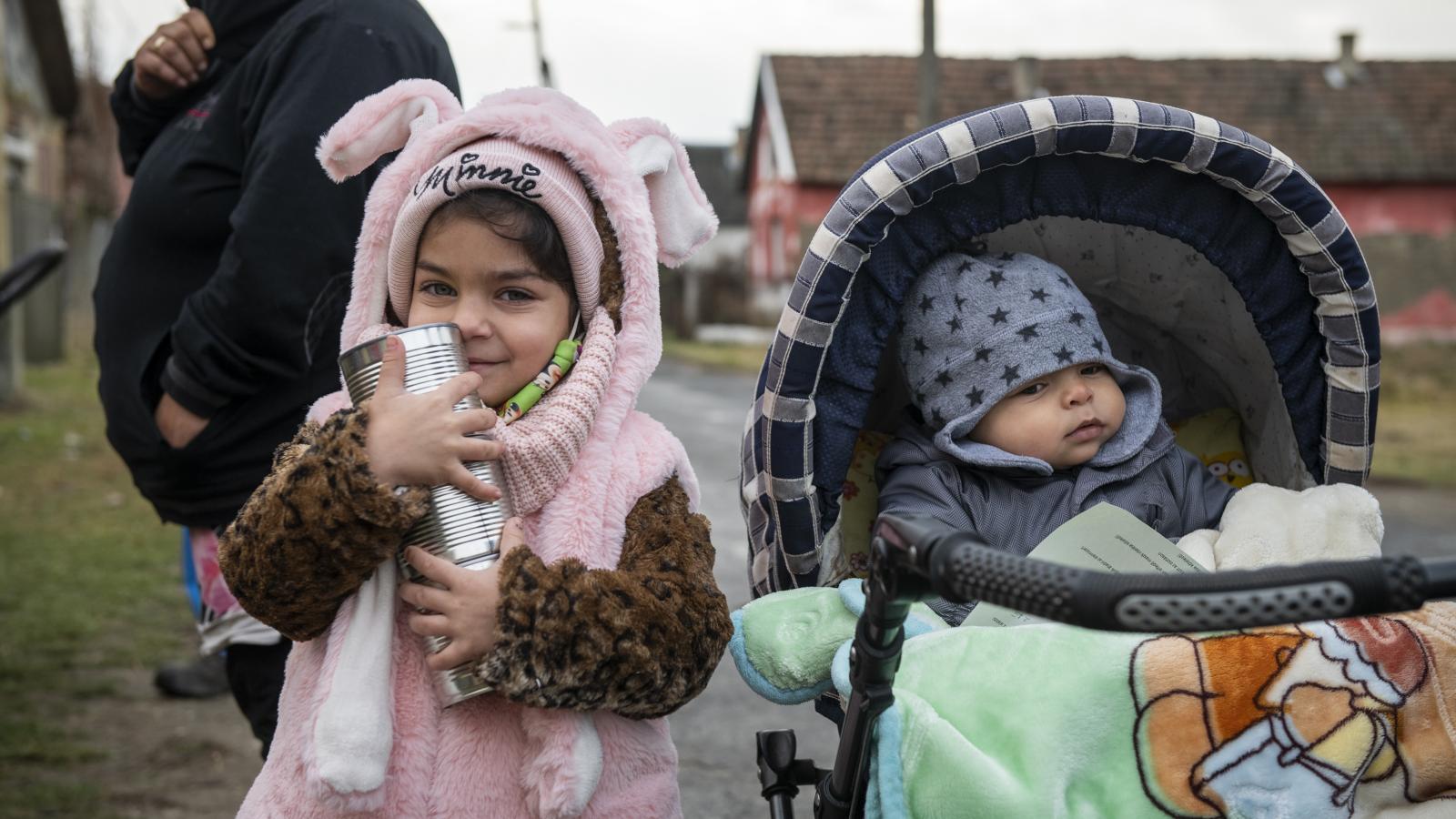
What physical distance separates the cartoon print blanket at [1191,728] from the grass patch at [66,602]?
8.90 feet

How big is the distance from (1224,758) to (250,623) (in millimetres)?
A: 1684

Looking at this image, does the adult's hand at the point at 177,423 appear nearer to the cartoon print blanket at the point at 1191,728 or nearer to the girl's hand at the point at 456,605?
the girl's hand at the point at 456,605

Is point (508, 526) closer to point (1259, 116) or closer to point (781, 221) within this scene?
point (1259, 116)

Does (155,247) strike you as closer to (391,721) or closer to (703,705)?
(391,721)

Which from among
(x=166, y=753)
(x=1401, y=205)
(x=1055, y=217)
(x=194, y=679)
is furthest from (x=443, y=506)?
(x=1401, y=205)

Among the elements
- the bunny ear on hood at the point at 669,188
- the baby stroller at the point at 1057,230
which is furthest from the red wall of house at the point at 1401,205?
the bunny ear on hood at the point at 669,188

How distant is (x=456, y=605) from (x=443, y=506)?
0.44 ft

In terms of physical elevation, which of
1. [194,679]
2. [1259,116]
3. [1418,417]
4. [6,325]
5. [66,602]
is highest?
[194,679]

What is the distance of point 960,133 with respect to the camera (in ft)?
6.48

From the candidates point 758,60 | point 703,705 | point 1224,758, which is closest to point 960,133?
point 1224,758

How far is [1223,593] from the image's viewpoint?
108cm

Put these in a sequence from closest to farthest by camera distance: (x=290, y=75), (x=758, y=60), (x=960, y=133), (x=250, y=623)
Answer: (x=960, y=133) → (x=290, y=75) → (x=250, y=623) → (x=758, y=60)

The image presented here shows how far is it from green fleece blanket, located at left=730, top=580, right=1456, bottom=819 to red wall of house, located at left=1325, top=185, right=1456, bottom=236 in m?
24.8

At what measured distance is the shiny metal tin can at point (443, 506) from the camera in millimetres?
1684
